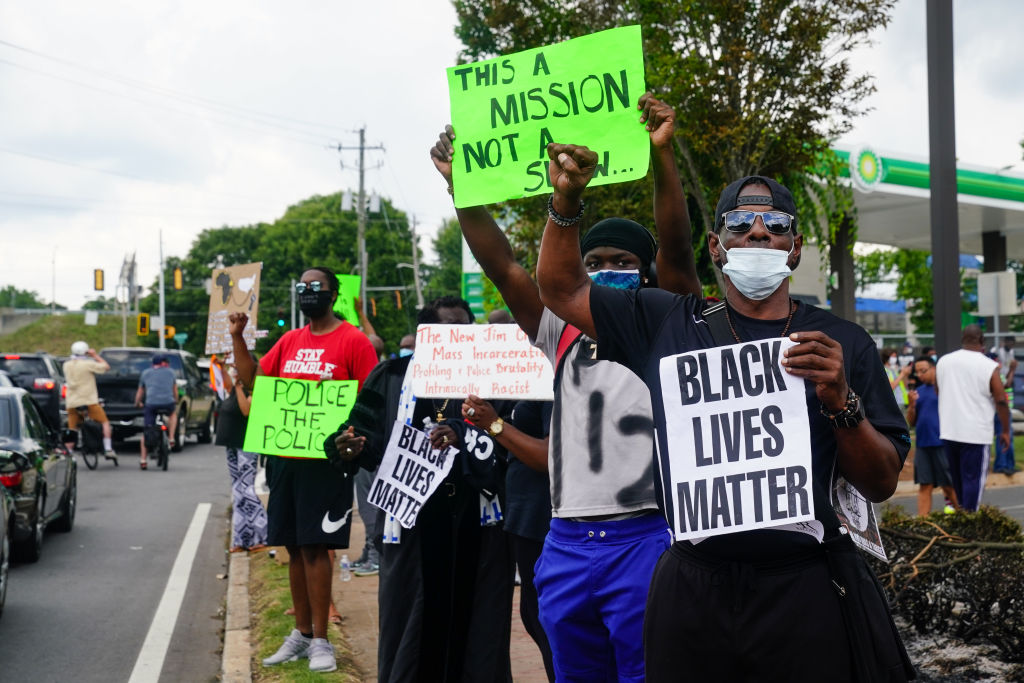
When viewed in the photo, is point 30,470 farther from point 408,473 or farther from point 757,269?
point 757,269

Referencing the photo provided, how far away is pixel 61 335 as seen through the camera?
260 feet

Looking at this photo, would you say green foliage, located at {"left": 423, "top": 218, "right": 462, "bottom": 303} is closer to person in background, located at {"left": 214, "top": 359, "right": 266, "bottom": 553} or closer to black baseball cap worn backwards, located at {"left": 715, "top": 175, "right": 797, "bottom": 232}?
person in background, located at {"left": 214, "top": 359, "right": 266, "bottom": 553}

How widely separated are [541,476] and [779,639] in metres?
1.79

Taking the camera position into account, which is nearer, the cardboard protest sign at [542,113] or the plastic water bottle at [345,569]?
the cardboard protest sign at [542,113]

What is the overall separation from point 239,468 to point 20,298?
152 m

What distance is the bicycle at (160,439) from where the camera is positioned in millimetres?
18594

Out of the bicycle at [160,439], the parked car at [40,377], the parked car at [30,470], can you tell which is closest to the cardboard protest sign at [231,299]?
the parked car at [30,470]

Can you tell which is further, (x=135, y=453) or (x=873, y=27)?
(x=135, y=453)

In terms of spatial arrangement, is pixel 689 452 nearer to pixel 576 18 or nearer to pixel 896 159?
pixel 576 18

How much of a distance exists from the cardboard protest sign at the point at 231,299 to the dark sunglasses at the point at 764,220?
6.10 metres

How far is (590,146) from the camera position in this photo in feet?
10.7

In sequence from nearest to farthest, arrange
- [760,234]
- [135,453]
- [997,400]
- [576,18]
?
[760,234], [997,400], [576,18], [135,453]

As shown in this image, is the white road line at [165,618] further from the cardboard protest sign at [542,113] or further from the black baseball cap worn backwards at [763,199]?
the black baseball cap worn backwards at [763,199]

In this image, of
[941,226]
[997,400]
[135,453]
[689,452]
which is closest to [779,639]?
[689,452]
